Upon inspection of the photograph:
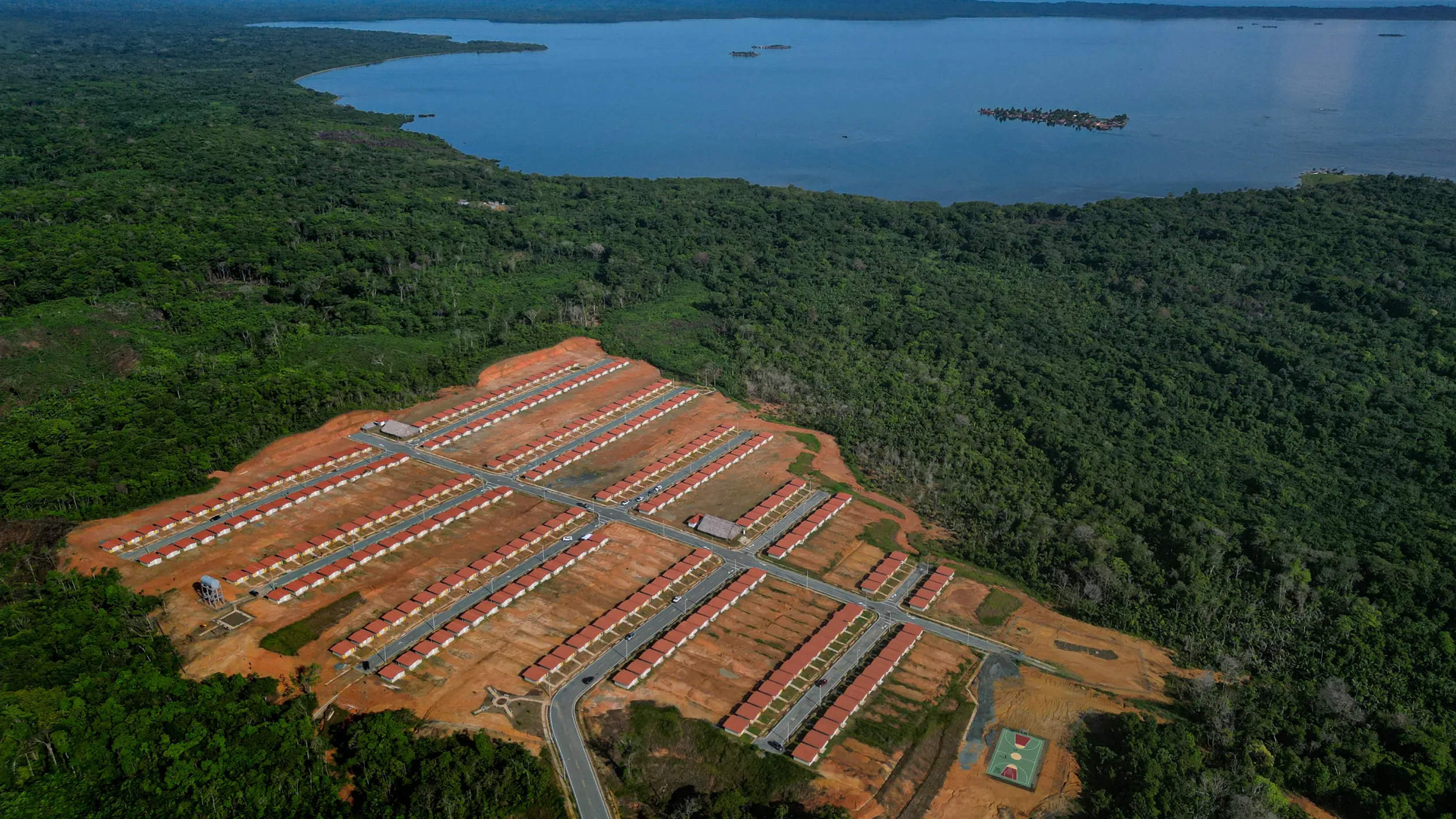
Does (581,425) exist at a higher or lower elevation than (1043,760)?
higher

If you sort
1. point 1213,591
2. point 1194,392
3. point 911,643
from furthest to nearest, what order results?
point 1194,392
point 1213,591
point 911,643

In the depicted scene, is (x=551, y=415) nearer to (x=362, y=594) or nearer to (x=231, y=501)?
(x=231, y=501)

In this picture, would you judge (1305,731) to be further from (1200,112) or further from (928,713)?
(1200,112)

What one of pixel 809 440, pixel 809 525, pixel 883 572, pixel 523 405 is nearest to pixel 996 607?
pixel 883 572

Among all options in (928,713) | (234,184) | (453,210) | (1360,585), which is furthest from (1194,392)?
(234,184)

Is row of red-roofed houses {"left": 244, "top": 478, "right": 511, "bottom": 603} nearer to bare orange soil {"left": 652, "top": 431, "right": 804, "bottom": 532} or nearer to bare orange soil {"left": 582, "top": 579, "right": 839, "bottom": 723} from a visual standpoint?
bare orange soil {"left": 652, "top": 431, "right": 804, "bottom": 532}

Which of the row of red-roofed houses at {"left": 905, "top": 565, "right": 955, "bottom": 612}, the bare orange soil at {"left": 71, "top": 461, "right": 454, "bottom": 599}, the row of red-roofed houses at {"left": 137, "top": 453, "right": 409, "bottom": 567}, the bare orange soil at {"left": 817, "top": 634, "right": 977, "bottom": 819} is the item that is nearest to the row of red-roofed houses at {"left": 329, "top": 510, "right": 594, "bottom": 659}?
the bare orange soil at {"left": 71, "top": 461, "right": 454, "bottom": 599}

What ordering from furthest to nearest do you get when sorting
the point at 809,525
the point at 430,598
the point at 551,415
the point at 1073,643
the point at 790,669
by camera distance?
the point at 551,415
the point at 809,525
the point at 430,598
the point at 1073,643
the point at 790,669
